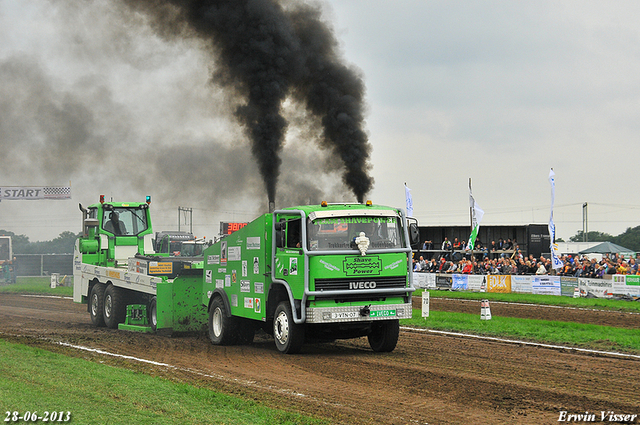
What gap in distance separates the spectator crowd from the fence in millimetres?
35971

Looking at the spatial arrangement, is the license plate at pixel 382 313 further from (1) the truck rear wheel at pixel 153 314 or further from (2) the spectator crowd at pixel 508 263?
(2) the spectator crowd at pixel 508 263

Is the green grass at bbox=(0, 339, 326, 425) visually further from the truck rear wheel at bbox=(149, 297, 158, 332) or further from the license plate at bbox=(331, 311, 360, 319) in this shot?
the truck rear wheel at bbox=(149, 297, 158, 332)

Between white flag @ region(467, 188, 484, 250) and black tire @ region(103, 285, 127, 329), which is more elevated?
white flag @ region(467, 188, 484, 250)

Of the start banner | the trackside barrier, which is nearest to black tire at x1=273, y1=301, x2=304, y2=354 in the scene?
the trackside barrier

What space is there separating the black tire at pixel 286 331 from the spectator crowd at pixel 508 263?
63.4 ft

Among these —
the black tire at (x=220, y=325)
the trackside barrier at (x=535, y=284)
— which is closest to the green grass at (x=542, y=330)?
the black tire at (x=220, y=325)

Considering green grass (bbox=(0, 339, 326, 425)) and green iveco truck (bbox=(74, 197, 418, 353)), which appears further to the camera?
green iveco truck (bbox=(74, 197, 418, 353))

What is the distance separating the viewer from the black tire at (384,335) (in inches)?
509

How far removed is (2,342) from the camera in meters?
14.0

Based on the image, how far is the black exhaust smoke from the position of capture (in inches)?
834

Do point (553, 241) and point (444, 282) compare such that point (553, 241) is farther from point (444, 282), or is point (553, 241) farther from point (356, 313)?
point (356, 313)

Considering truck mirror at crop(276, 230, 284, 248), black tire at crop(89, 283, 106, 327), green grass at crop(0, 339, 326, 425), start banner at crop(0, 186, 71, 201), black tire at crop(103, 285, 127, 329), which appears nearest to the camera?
green grass at crop(0, 339, 326, 425)

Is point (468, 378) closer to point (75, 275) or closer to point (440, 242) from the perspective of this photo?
point (75, 275)

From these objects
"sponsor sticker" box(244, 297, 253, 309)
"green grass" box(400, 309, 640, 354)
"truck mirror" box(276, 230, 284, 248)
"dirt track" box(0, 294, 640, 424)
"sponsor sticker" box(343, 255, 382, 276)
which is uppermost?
"truck mirror" box(276, 230, 284, 248)
